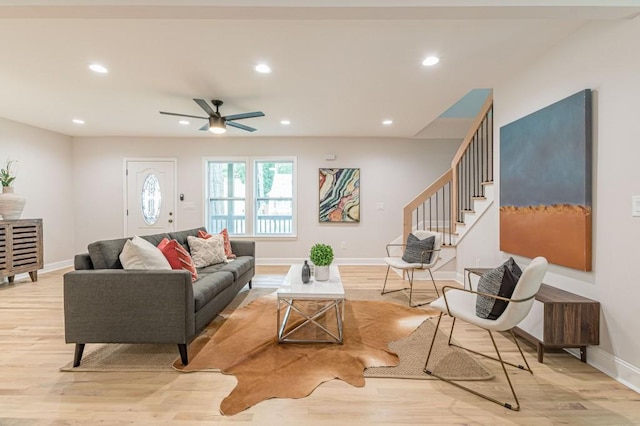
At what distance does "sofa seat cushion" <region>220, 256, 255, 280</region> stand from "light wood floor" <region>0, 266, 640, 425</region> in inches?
53.9

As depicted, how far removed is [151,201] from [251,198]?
201 cm

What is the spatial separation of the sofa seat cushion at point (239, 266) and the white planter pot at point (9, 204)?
343cm

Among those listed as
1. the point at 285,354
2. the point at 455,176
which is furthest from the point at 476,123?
the point at 285,354

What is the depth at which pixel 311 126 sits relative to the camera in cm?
530

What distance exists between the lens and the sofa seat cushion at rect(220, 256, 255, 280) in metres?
3.42

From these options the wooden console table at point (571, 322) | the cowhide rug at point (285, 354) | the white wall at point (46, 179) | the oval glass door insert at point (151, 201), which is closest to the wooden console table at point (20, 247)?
the white wall at point (46, 179)

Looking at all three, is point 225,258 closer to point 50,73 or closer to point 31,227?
point 50,73

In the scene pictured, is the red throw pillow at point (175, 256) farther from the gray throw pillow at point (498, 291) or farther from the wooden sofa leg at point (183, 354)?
the gray throw pillow at point (498, 291)

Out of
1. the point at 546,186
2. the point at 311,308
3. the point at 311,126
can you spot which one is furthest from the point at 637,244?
the point at 311,126

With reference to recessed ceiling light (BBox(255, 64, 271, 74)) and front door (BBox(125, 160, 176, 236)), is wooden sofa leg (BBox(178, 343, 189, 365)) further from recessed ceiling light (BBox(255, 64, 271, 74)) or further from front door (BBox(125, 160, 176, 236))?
front door (BBox(125, 160, 176, 236))

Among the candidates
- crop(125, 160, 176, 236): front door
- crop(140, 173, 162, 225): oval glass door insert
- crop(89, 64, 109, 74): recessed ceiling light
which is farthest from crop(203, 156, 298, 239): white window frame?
crop(89, 64, 109, 74): recessed ceiling light

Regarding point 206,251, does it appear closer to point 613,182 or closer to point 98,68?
point 98,68

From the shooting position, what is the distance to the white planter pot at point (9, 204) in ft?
14.3

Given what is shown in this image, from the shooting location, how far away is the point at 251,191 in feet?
→ 20.1
